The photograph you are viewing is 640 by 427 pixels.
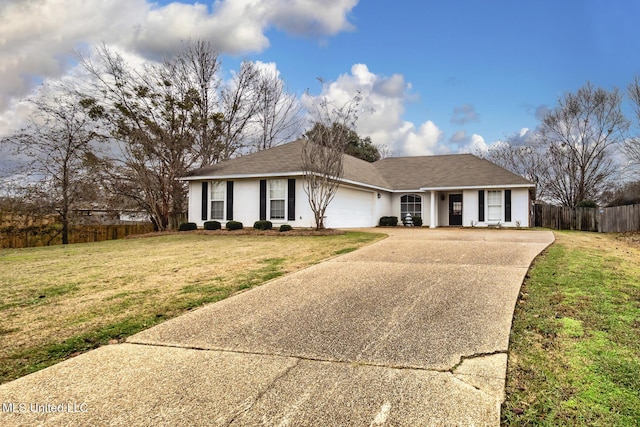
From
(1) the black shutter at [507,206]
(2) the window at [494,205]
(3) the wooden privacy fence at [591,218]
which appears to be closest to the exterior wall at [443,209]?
(2) the window at [494,205]

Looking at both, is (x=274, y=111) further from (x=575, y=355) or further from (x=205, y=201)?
(x=575, y=355)

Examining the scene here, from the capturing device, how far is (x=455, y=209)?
2384cm

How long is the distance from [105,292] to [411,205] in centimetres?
2121

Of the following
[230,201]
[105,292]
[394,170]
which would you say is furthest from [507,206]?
[105,292]

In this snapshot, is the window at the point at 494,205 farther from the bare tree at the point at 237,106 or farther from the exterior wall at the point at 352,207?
the bare tree at the point at 237,106

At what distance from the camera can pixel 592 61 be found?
68.3ft

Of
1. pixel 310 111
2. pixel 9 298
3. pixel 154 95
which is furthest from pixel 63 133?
pixel 9 298

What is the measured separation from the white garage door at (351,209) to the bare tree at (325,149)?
1.95 metres

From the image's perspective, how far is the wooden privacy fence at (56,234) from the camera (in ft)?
57.4

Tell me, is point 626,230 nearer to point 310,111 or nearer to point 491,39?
point 491,39

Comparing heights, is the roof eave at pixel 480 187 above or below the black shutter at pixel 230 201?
above

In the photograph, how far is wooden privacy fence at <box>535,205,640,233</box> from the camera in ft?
67.7

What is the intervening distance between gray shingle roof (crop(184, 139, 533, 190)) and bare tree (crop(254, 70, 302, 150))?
328 inches

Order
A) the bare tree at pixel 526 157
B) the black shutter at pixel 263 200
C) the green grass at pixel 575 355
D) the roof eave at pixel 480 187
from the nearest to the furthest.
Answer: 1. the green grass at pixel 575 355
2. the black shutter at pixel 263 200
3. the roof eave at pixel 480 187
4. the bare tree at pixel 526 157
